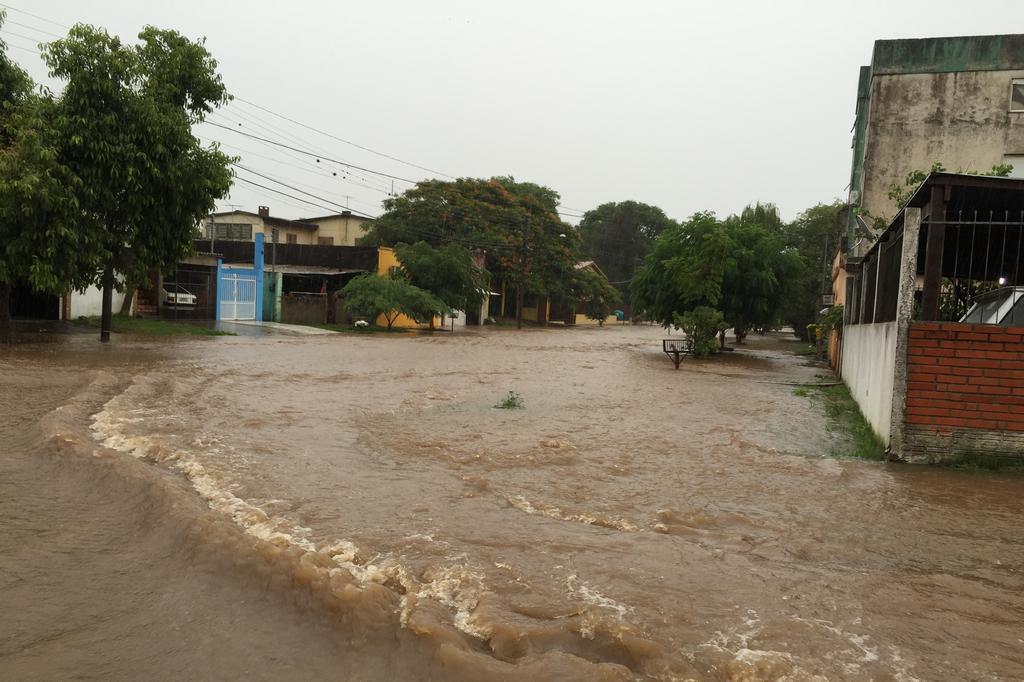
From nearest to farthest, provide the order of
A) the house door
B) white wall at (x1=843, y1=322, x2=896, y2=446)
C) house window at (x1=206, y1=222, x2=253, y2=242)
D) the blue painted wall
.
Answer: white wall at (x1=843, y1=322, x2=896, y2=446)
the blue painted wall
the house door
house window at (x1=206, y1=222, x2=253, y2=242)

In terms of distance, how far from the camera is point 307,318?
33.1 m

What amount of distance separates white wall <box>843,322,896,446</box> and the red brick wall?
267 mm

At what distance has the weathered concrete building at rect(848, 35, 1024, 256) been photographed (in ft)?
66.7

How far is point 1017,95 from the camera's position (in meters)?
20.3

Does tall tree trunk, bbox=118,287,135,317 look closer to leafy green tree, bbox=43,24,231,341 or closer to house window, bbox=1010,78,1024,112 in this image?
leafy green tree, bbox=43,24,231,341

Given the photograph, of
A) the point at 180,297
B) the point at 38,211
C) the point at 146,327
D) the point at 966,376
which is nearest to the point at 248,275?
the point at 180,297

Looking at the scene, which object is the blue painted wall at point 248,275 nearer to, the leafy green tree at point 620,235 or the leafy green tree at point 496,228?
the leafy green tree at point 496,228

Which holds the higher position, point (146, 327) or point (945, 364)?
point (945, 364)

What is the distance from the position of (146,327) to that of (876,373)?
2137 cm

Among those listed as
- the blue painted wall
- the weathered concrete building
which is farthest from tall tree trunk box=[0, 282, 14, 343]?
the weathered concrete building

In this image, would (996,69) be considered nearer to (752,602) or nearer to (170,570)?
(752,602)

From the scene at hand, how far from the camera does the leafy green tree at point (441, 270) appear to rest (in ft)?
110

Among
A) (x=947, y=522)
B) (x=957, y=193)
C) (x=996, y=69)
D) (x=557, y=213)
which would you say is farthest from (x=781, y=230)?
(x=947, y=522)

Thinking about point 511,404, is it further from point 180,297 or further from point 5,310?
point 180,297
